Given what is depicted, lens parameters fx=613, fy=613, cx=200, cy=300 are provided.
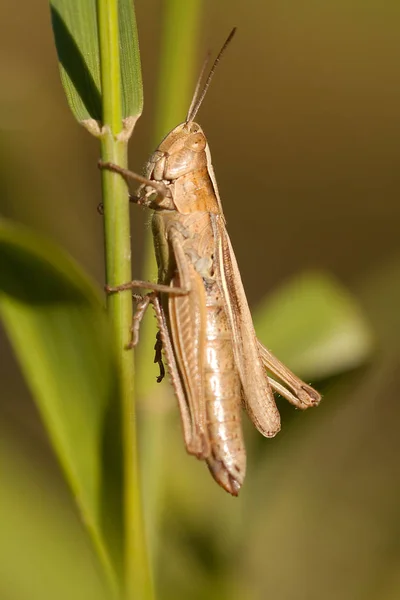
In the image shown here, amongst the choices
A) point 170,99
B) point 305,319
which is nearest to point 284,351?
point 305,319

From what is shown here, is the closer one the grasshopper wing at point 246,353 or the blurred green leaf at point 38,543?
the blurred green leaf at point 38,543

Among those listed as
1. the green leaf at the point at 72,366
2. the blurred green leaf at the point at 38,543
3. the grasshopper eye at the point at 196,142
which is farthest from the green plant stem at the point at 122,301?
the grasshopper eye at the point at 196,142

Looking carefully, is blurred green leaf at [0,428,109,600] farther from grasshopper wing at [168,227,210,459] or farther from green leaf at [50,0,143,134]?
green leaf at [50,0,143,134]

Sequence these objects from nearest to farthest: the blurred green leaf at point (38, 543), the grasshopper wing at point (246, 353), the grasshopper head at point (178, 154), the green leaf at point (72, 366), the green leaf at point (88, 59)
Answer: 1. the green leaf at point (72, 366)
2. the green leaf at point (88, 59)
3. the blurred green leaf at point (38, 543)
4. the grasshopper wing at point (246, 353)
5. the grasshopper head at point (178, 154)

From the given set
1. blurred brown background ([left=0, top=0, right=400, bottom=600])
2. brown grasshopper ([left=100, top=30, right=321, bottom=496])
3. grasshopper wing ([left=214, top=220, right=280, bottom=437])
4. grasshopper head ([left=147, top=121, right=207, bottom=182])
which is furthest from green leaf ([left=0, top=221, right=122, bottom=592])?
grasshopper head ([left=147, top=121, right=207, bottom=182])

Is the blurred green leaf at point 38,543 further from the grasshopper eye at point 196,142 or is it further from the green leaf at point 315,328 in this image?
the grasshopper eye at point 196,142

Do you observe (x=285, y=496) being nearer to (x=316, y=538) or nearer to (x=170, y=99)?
(x=316, y=538)
